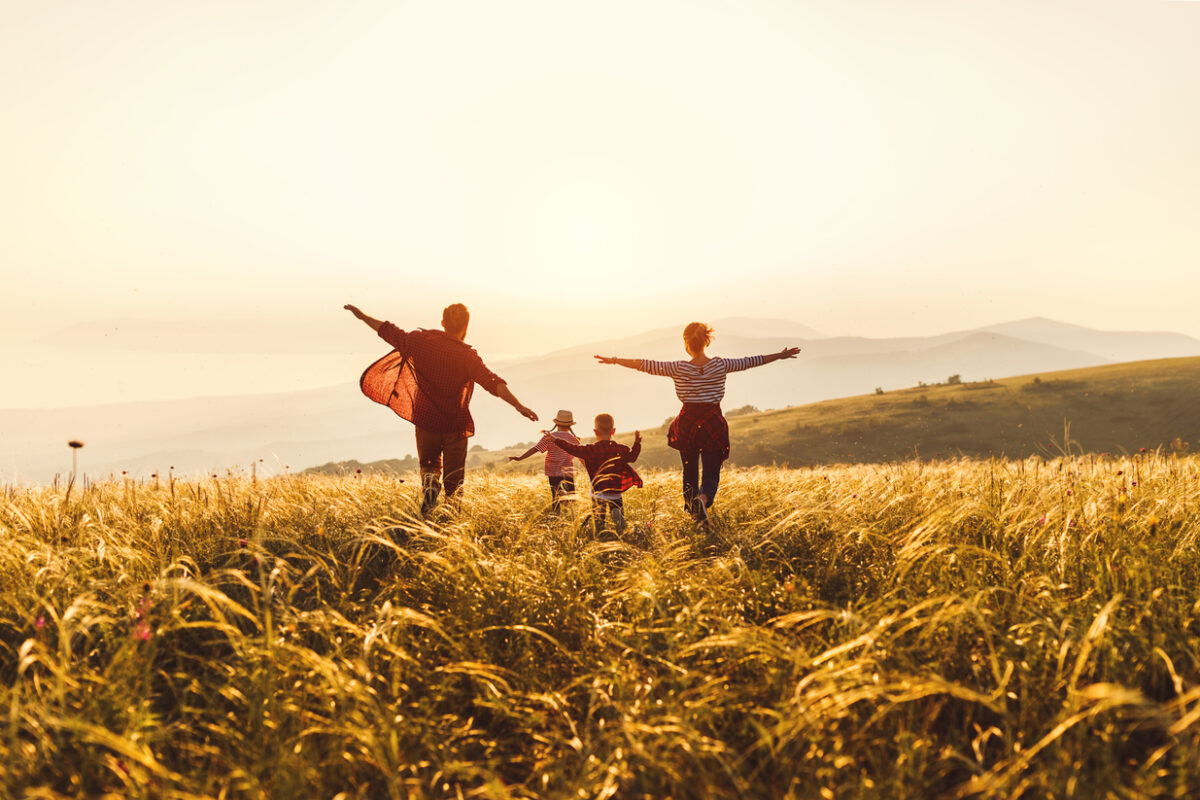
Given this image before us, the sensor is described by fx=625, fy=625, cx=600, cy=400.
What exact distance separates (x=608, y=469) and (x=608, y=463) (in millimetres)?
192

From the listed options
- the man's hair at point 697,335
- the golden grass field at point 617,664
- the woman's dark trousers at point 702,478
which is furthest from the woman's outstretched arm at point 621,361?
the golden grass field at point 617,664

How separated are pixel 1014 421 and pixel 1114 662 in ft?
175

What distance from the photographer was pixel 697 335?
24.8 feet

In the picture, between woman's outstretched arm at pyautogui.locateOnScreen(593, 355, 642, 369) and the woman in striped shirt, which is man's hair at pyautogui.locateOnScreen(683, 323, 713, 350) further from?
woman's outstretched arm at pyautogui.locateOnScreen(593, 355, 642, 369)

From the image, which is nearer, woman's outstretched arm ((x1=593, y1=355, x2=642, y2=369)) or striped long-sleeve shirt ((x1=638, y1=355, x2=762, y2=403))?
striped long-sleeve shirt ((x1=638, y1=355, x2=762, y2=403))

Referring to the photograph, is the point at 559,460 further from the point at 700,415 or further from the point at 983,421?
the point at 983,421

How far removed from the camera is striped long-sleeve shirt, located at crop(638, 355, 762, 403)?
7.38m

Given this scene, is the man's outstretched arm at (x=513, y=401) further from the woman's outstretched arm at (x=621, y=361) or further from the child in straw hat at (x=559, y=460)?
the woman's outstretched arm at (x=621, y=361)

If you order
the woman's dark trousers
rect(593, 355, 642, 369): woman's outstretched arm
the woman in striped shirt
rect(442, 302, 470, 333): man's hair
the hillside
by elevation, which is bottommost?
the hillside

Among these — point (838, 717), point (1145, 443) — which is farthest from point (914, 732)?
point (1145, 443)

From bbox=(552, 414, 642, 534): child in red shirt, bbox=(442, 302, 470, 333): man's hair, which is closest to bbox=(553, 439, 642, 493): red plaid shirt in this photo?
bbox=(552, 414, 642, 534): child in red shirt

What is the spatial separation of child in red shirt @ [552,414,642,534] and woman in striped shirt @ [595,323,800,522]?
654 mm

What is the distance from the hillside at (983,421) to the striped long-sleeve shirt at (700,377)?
1277 inches

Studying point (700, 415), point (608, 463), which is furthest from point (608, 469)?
point (700, 415)
